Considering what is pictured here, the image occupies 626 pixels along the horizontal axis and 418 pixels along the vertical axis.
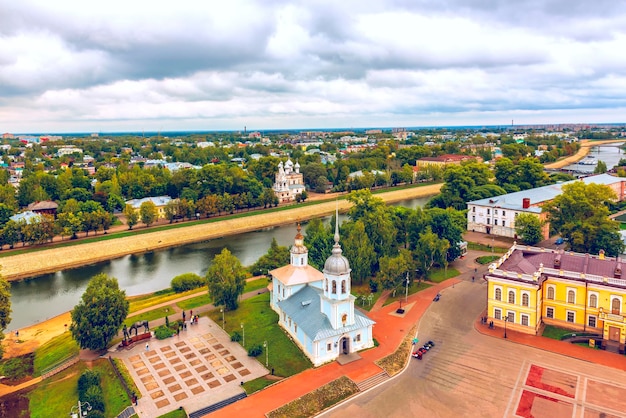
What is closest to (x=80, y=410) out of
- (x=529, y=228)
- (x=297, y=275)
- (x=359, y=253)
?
(x=297, y=275)

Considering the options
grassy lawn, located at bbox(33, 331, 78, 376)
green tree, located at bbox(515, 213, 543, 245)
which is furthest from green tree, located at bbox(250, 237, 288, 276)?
green tree, located at bbox(515, 213, 543, 245)

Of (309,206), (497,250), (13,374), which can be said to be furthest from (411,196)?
(13,374)

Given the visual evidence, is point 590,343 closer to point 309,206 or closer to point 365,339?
point 365,339

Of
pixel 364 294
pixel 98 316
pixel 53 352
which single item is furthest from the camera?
pixel 364 294

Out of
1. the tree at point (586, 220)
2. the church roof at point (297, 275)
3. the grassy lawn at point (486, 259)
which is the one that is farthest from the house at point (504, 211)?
the church roof at point (297, 275)

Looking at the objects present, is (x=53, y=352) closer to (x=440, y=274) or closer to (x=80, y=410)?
(x=80, y=410)

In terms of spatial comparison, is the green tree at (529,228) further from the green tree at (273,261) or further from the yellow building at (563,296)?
the green tree at (273,261)

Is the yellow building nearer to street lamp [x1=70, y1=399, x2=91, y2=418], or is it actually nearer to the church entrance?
the church entrance
